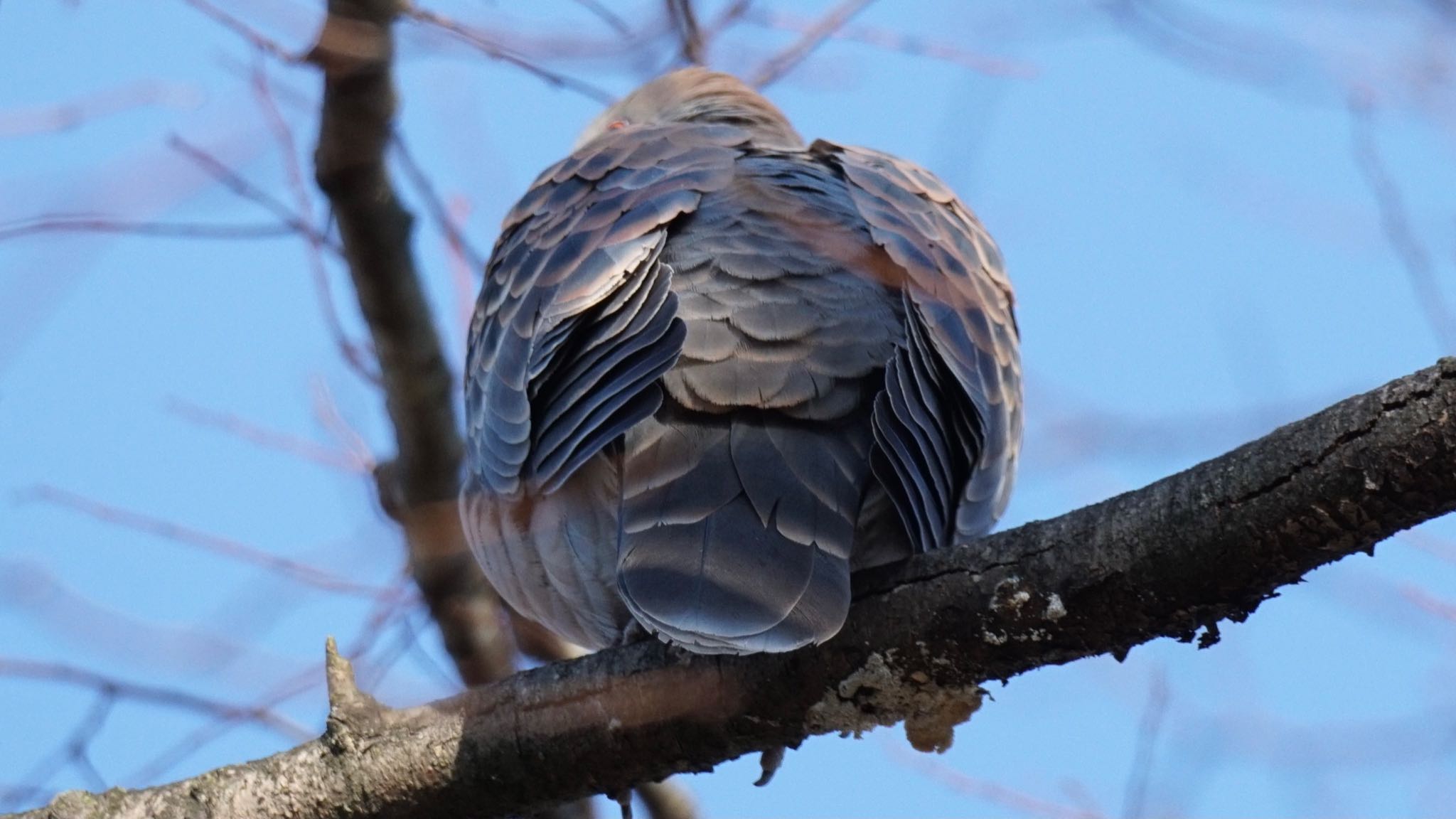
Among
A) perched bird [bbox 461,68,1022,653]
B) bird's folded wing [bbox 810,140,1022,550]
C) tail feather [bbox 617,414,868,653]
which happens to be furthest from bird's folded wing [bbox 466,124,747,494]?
bird's folded wing [bbox 810,140,1022,550]

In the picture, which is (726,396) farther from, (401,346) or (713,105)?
(713,105)

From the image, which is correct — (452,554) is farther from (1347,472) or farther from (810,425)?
(1347,472)

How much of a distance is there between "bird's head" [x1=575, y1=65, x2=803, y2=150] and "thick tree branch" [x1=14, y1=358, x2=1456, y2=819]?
8.85 feet

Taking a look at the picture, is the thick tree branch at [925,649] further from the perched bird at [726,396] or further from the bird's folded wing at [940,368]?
the bird's folded wing at [940,368]

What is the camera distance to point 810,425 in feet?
10.1

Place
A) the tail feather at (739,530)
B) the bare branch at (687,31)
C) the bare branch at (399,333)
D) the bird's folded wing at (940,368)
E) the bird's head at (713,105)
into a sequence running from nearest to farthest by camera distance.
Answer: the tail feather at (739,530) → the bird's folded wing at (940,368) → the bare branch at (687,31) → the bare branch at (399,333) → the bird's head at (713,105)

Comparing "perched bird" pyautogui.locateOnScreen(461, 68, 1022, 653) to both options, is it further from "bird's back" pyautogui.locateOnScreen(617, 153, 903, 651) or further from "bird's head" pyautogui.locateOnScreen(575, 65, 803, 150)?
"bird's head" pyautogui.locateOnScreen(575, 65, 803, 150)

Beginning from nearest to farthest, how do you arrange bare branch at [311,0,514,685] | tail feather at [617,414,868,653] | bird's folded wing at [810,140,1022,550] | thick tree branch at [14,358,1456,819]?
1. thick tree branch at [14,358,1456,819]
2. tail feather at [617,414,868,653]
3. bird's folded wing at [810,140,1022,550]
4. bare branch at [311,0,514,685]

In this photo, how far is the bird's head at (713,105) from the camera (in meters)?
5.23

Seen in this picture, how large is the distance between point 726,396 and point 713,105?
2458mm

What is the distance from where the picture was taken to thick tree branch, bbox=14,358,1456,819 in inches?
83.0

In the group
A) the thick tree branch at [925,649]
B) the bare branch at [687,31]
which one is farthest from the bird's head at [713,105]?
the thick tree branch at [925,649]

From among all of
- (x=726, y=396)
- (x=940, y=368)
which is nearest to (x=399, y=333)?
(x=726, y=396)

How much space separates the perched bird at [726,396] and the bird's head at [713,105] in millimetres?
1162
